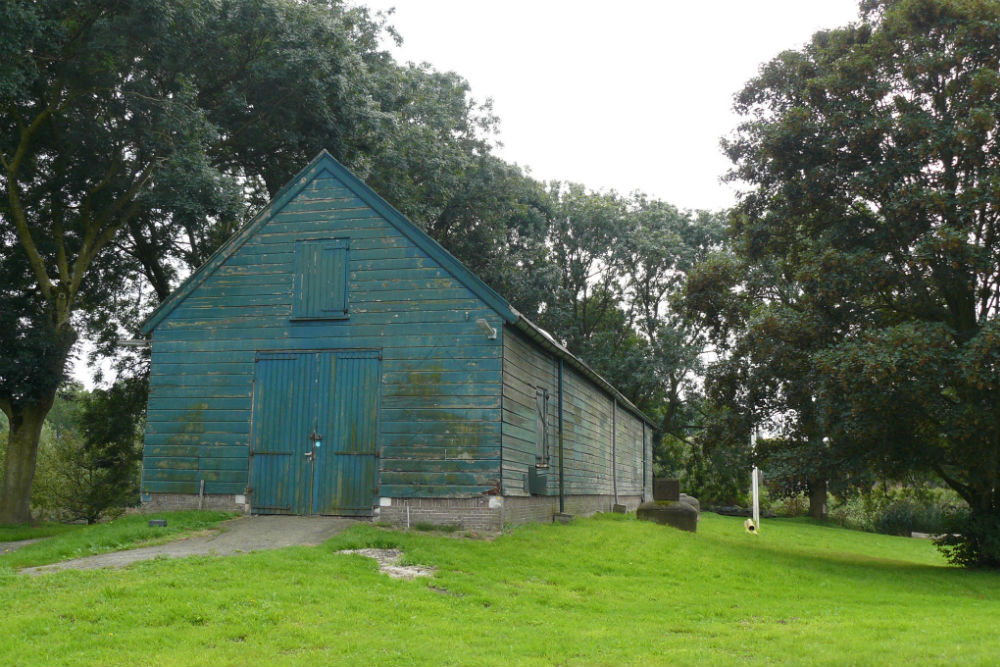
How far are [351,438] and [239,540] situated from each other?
3.05 meters

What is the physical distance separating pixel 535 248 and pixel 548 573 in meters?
28.8

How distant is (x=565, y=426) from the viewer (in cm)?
2080

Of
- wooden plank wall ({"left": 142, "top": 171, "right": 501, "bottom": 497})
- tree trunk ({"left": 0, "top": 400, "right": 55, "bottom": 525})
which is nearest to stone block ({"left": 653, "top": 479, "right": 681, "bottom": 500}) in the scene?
wooden plank wall ({"left": 142, "top": 171, "right": 501, "bottom": 497})

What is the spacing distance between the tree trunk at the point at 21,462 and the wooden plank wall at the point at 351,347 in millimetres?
7737

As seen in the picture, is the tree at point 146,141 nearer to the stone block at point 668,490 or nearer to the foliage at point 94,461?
the foliage at point 94,461

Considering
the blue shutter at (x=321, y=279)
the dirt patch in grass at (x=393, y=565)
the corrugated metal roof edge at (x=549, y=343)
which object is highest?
the blue shutter at (x=321, y=279)

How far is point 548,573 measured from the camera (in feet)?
41.4

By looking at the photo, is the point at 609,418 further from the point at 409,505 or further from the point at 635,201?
the point at 635,201

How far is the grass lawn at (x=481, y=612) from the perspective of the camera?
786 centimetres

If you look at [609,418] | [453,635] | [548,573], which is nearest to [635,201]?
[609,418]

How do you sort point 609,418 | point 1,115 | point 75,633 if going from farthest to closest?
point 609,418 < point 1,115 < point 75,633

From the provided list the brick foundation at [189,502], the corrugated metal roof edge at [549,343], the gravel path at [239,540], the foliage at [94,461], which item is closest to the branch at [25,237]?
the foliage at [94,461]

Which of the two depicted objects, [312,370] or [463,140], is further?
[463,140]

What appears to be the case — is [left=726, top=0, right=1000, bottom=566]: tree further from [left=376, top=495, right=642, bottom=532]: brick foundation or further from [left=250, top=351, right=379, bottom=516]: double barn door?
[left=250, top=351, right=379, bottom=516]: double barn door
